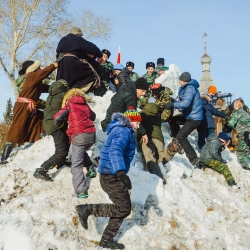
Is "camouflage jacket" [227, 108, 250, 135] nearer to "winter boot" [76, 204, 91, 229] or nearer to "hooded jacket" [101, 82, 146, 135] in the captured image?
"hooded jacket" [101, 82, 146, 135]

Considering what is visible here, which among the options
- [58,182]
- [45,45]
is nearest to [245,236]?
[58,182]

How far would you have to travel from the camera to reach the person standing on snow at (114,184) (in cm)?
392

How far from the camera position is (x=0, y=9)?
64.7 ft

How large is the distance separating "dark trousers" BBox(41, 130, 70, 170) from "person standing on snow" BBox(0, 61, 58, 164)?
121 centimetres

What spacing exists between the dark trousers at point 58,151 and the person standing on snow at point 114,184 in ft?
3.97

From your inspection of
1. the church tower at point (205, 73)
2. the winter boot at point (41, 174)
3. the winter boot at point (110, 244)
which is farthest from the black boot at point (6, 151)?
the church tower at point (205, 73)

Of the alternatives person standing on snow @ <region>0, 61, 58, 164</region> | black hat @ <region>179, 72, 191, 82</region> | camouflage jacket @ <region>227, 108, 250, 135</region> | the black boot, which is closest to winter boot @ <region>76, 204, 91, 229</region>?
person standing on snow @ <region>0, 61, 58, 164</region>

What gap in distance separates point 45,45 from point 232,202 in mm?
18663

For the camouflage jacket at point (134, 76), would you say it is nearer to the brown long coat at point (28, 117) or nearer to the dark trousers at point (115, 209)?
the brown long coat at point (28, 117)

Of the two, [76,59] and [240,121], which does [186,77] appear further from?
[76,59]

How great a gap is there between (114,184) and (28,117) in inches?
114

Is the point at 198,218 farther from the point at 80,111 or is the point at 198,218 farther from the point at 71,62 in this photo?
the point at 71,62

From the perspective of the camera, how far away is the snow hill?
12.7 feet

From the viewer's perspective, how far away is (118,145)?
3.89 metres
